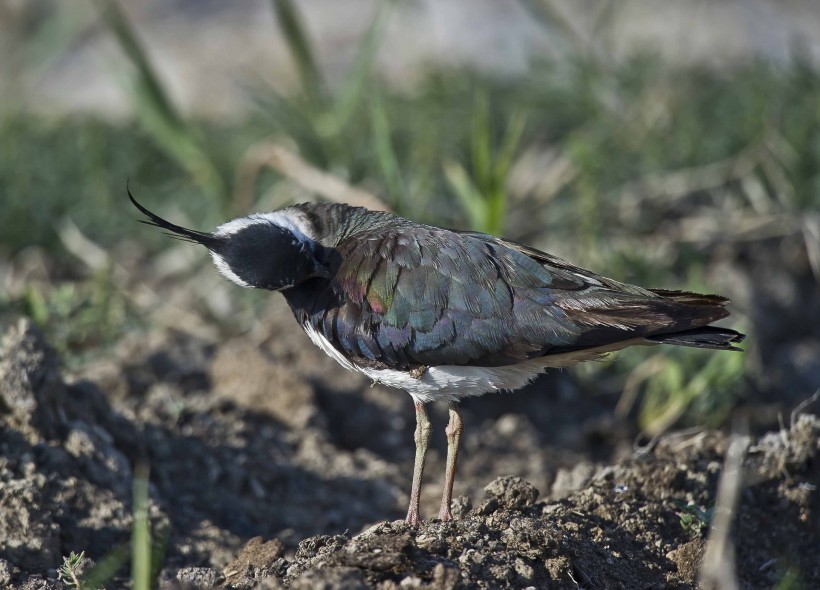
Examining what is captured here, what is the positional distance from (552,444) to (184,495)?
240 centimetres

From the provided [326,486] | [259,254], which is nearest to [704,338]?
[259,254]

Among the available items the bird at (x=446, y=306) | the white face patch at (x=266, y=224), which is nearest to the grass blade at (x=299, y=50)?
the white face patch at (x=266, y=224)

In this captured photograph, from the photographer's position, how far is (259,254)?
4.42 m

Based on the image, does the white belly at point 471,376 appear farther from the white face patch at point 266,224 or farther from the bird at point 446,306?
the white face patch at point 266,224

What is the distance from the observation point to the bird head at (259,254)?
14.5 ft

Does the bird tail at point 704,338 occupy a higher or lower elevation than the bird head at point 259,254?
lower

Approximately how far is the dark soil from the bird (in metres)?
0.49

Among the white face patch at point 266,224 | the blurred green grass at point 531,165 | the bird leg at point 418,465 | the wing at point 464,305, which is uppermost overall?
the blurred green grass at point 531,165

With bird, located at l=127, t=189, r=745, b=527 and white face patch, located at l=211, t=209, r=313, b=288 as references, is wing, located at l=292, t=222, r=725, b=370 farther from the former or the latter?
white face patch, located at l=211, t=209, r=313, b=288

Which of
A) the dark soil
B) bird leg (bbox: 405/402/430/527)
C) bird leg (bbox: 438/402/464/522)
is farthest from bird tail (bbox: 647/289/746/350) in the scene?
bird leg (bbox: 405/402/430/527)

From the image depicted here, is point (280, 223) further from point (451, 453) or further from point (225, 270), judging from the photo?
point (451, 453)

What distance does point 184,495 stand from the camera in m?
5.10

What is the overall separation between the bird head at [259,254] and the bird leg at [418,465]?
701 millimetres

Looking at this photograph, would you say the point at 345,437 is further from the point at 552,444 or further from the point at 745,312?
the point at 745,312
